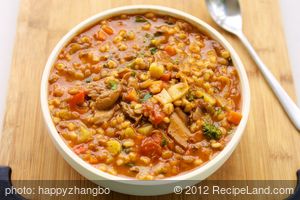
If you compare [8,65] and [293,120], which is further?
[8,65]

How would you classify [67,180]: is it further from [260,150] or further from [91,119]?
[260,150]

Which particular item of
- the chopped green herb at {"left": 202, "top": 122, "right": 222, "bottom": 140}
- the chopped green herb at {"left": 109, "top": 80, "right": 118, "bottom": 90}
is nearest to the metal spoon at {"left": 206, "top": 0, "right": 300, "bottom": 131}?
the chopped green herb at {"left": 202, "top": 122, "right": 222, "bottom": 140}

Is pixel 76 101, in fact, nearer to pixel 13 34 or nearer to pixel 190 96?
pixel 190 96

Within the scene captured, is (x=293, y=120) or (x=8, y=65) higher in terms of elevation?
(x=8, y=65)

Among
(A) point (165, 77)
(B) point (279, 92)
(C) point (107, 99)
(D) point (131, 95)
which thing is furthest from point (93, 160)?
(B) point (279, 92)

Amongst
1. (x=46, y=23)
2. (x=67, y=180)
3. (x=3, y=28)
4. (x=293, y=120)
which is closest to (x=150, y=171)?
(x=67, y=180)

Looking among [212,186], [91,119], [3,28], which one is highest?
[3,28]

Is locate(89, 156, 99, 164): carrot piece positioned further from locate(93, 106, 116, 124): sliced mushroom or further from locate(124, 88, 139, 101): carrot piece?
locate(124, 88, 139, 101): carrot piece
